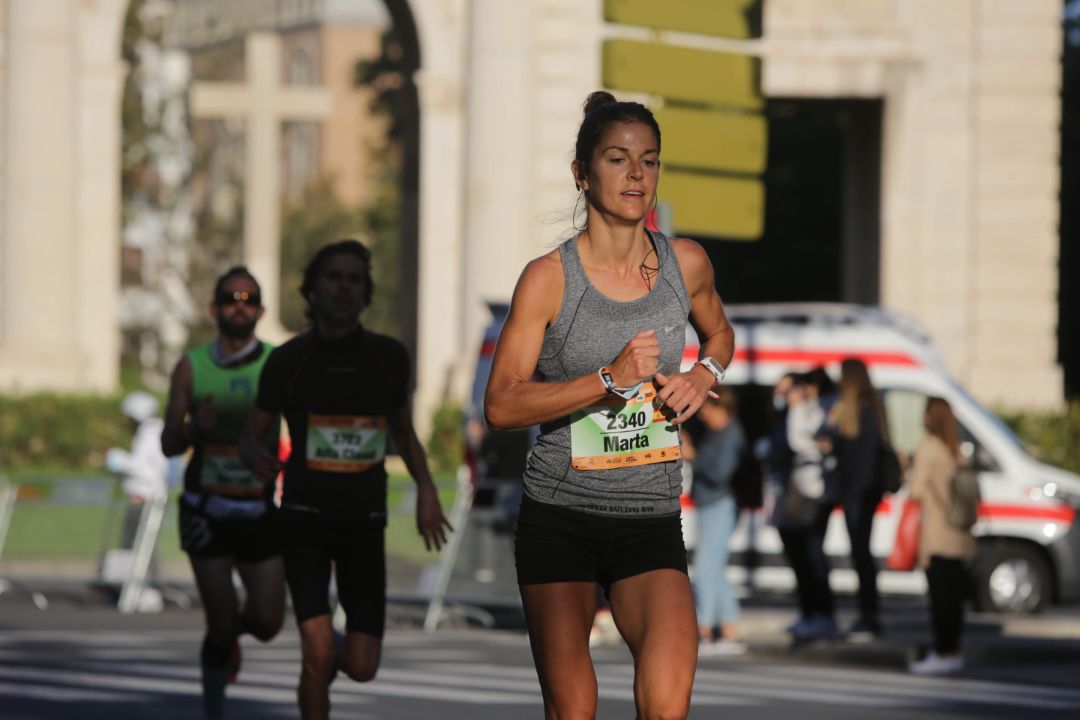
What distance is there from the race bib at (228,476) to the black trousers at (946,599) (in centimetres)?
553

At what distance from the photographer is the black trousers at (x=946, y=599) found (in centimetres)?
1520

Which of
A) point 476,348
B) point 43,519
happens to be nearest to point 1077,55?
point 476,348

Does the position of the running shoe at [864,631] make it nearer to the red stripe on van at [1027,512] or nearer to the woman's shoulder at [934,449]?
the woman's shoulder at [934,449]

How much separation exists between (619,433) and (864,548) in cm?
1033

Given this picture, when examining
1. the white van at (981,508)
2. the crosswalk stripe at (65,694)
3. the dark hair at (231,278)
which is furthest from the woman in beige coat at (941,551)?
the dark hair at (231,278)

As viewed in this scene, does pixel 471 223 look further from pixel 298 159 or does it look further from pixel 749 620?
pixel 298 159

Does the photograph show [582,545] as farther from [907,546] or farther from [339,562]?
[907,546]

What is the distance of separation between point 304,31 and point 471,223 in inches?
4423

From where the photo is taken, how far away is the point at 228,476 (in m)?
10.9

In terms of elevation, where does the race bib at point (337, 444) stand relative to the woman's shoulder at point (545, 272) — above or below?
below

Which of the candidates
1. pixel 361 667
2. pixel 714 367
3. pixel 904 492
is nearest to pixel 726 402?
pixel 904 492

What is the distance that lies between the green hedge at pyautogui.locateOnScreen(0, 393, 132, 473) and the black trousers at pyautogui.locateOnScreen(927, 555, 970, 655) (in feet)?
62.7

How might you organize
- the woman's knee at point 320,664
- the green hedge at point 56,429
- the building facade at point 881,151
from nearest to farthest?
the woman's knee at point 320,664 < the green hedge at point 56,429 < the building facade at point 881,151

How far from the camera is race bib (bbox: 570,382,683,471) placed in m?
7.11
